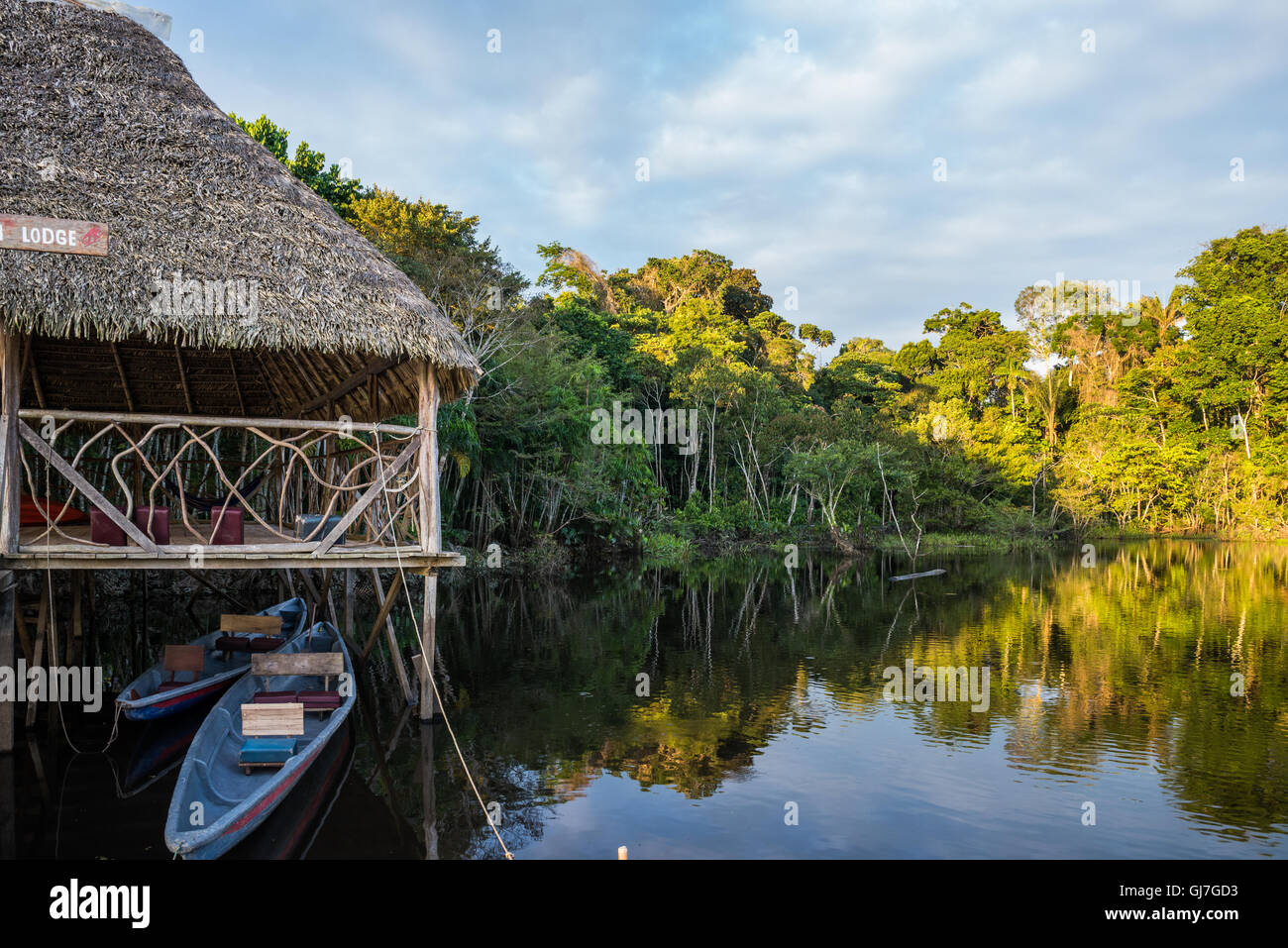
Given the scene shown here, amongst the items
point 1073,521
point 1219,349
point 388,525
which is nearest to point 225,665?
point 388,525

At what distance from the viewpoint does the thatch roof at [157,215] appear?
20.3 ft

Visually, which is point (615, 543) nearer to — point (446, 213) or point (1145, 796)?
point (446, 213)

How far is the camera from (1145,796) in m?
5.99

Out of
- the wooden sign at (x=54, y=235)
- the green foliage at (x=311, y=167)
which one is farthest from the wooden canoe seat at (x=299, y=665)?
the green foliage at (x=311, y=167)

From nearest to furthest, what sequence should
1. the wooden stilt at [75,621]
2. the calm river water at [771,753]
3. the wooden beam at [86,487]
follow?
the calm river water at [771,753] < the wooden beam at [86,487] < the wooden stilt at [75,621]

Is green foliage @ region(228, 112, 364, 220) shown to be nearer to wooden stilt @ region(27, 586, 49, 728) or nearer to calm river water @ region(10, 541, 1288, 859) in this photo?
calm river water @ region(10, 541, 1288, 859)

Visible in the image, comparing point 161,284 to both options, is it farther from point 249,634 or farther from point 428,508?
point 249,634

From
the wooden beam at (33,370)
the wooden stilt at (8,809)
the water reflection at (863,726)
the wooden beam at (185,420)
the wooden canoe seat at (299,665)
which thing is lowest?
the water reflection at (863,726)

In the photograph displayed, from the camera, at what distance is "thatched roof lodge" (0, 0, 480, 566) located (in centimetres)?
613

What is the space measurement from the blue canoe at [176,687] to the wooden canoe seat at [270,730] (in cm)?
186

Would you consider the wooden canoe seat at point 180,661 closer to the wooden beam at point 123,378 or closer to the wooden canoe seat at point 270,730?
the wooden canoe seat at point 270,730

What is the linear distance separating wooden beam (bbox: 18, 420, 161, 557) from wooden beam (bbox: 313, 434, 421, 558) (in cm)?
120

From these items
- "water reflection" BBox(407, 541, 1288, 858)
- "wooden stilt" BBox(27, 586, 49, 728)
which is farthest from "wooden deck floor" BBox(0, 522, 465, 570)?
"water reflection" BBox(407, 541, 1288, 858)
